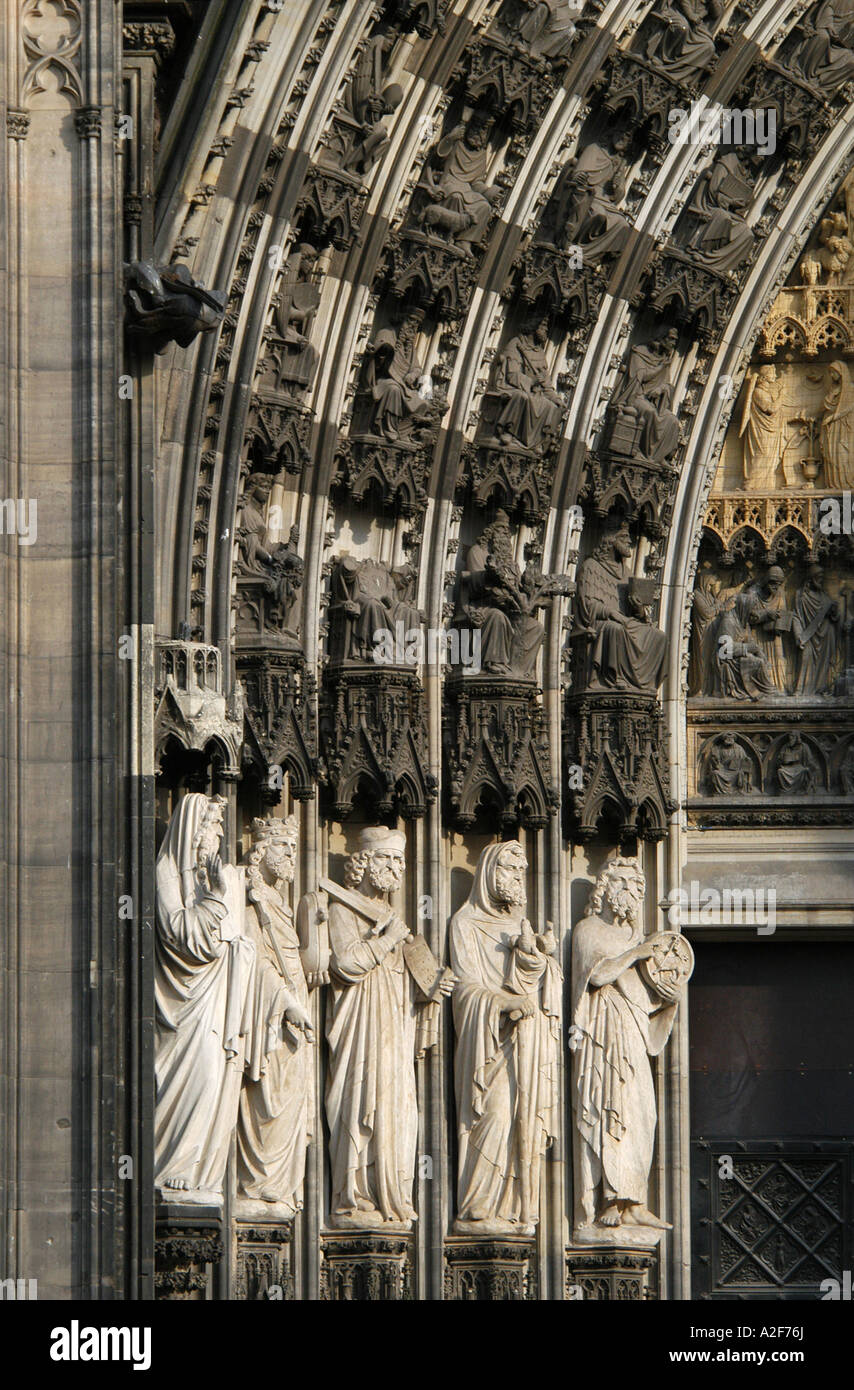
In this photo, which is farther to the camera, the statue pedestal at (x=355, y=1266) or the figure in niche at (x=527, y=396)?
the figure in niche at (x=527, y=396)

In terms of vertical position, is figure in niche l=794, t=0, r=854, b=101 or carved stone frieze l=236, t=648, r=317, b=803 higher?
figure in niche l=794, t=0, r=854, b=101

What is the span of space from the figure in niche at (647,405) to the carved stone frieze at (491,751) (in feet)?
5.92

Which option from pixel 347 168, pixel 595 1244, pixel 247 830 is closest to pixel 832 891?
pixel 595 1244

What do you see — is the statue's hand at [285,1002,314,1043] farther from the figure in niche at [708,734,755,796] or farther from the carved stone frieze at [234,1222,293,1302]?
the figure in niche at [708,734,755,796]

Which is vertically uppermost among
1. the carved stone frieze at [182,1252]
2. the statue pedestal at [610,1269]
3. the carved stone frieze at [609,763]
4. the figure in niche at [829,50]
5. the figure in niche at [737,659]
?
the figure in niche at [829,50]

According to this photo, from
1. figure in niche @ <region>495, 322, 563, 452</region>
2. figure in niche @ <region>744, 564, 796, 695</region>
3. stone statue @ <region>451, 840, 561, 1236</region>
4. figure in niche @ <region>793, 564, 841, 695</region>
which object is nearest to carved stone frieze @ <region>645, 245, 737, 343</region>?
figure in niche @ <region>495, 322, 563, 452</region>

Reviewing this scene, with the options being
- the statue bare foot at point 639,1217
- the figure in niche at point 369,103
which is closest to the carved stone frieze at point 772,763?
the statue bare foot at point 639,1217

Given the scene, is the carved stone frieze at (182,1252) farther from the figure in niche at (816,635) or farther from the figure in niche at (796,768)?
the figure in niche at (816,635)

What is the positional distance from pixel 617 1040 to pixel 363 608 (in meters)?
3.10

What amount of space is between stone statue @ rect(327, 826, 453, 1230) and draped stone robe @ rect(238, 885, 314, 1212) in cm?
30

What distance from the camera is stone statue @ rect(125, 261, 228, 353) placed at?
17500 millimetres

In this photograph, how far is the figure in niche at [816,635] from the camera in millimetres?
21828

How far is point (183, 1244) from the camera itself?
1808cm
